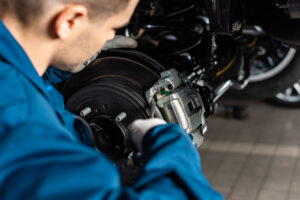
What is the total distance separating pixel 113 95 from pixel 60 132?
1.92 ft

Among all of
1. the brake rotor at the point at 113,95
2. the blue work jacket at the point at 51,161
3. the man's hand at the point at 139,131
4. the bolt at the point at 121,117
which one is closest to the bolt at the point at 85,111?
the brake rotor at the point at 113,95

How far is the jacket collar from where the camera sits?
74 centimetres

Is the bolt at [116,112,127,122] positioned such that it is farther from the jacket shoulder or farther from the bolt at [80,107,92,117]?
the jacket shoulder

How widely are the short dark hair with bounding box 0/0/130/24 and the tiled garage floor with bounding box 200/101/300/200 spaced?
1243 mm

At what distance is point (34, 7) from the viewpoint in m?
0.72

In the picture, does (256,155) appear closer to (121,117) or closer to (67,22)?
(121,117)

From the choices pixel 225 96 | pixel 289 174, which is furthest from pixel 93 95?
pixel 289 174

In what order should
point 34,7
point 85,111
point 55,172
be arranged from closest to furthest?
point 55,172 < point 34,7 < point 85,111

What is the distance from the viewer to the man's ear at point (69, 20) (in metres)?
0.73

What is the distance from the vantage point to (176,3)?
Result: 5.95 feet

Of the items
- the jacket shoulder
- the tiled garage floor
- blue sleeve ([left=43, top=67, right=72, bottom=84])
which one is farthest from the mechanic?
the tiled garage floor

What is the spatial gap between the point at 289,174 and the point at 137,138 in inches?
50.7

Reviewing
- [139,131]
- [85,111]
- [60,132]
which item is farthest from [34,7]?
[85,111]

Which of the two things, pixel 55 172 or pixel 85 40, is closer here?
pixel 55 172
